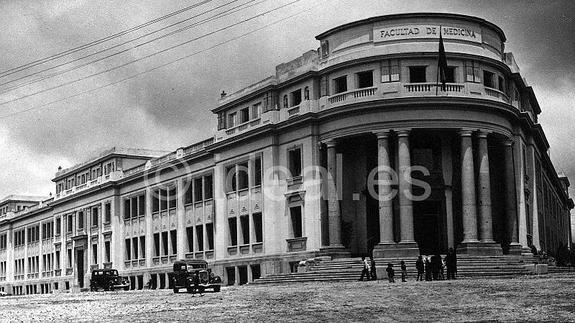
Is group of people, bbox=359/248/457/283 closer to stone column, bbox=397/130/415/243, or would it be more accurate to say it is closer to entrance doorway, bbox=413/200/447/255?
stone column, bbox=397/130/415/243

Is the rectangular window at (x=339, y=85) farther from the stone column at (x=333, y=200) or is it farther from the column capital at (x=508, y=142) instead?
the column capital at (x=508, y=142)

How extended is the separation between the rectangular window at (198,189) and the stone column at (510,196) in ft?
75.9

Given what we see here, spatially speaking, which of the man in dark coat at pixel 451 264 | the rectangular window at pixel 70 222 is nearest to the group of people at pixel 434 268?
the man in dark coat at pixel 451 264

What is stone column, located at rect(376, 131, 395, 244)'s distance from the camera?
41.7 metres

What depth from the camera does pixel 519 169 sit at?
151ft

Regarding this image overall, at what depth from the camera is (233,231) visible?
5412 cm

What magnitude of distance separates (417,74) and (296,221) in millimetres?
11652

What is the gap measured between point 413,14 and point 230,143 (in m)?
16.2

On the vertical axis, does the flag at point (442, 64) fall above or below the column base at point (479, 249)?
above

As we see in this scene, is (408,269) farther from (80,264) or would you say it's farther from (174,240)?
(80,264)

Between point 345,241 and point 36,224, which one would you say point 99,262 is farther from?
point 345,241

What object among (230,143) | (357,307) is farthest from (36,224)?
(357,307)

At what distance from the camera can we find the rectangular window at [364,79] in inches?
1722

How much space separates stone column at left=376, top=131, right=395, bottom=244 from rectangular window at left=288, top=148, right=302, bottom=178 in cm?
707
